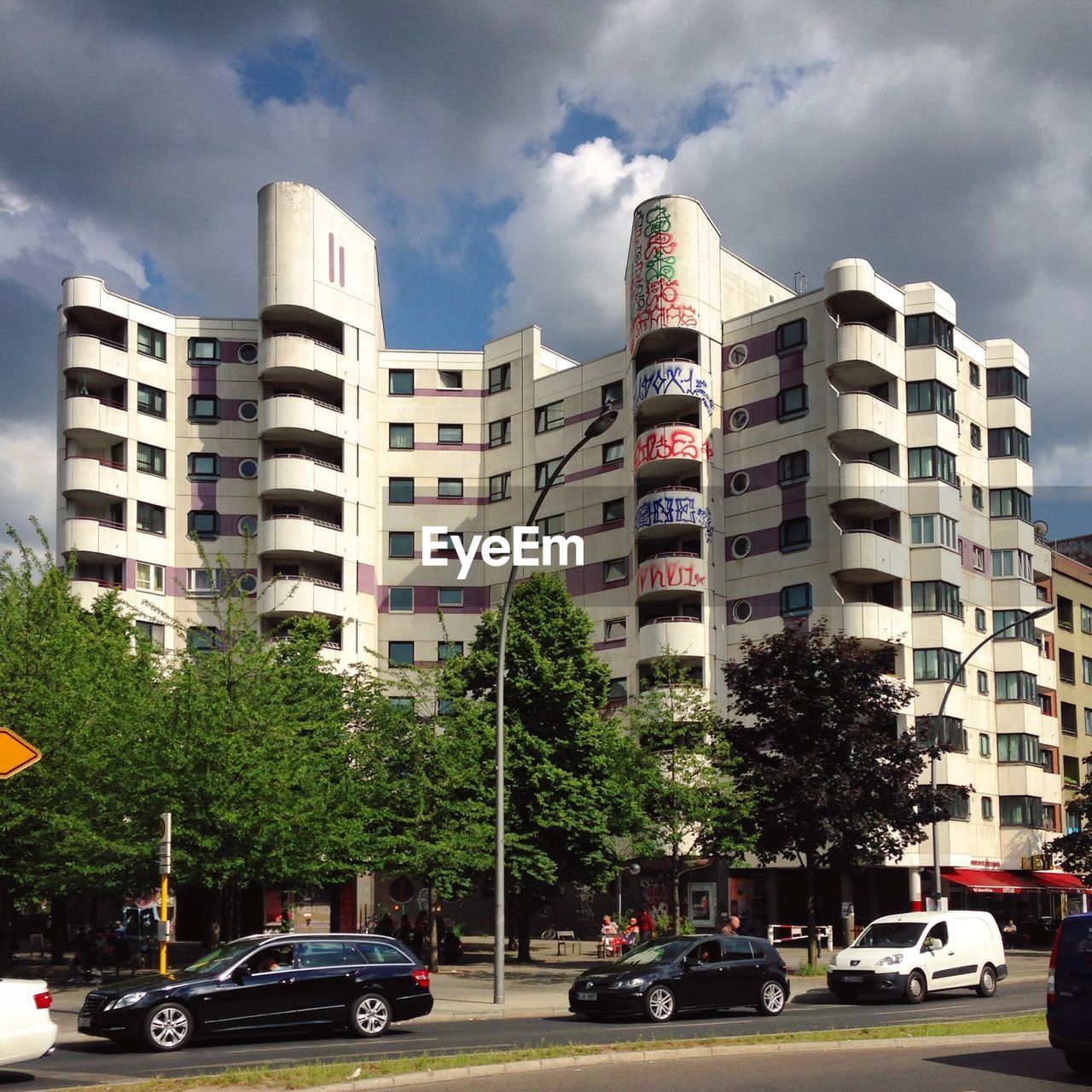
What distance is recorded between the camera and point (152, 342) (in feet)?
212

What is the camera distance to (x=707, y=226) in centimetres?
6109

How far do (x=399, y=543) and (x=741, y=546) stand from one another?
16086mm

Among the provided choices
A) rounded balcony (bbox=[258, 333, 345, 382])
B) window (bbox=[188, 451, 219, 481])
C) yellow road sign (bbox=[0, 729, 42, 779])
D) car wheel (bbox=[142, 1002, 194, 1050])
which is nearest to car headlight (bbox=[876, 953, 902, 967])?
car wheel (bbox=[142, 1002, 194, 1050])

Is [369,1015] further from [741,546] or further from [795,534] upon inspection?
[741,546]

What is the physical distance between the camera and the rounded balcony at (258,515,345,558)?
200 ft

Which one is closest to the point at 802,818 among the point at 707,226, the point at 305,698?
the point at 305,698

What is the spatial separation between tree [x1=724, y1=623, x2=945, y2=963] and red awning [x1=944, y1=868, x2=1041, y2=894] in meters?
18.0

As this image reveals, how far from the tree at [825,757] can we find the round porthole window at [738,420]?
71.1 ft

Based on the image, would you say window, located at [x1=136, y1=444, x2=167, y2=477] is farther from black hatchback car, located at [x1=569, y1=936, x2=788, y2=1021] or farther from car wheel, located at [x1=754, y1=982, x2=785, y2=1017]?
car wheel, located at [x1=754, y1=982, x2=785, y2=1017]

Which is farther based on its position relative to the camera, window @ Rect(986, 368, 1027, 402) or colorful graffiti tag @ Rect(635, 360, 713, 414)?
window @ Rect(986, 368, 1027, 402)

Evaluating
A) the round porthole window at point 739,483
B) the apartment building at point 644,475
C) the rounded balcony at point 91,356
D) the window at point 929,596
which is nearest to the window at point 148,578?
the apartment building at point 644,475

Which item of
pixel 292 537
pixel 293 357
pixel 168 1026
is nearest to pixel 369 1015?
pixel 168 1026

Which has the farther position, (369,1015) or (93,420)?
(93,420)

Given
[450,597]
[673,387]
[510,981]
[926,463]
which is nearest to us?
[510,981]
